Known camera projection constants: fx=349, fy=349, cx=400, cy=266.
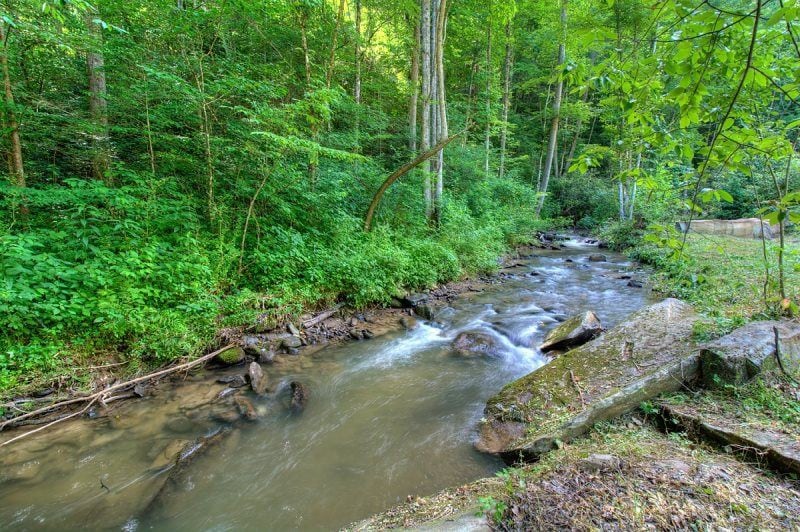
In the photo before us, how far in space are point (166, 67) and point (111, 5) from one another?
3.36 ft

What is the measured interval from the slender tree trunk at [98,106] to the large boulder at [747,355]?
869 cm

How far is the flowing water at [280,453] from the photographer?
126 inches

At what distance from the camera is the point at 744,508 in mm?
1990

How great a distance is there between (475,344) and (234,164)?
596 centimetres

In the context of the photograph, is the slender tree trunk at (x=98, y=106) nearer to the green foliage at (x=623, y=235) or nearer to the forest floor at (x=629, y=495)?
the forest floor at (x=629, y=495)

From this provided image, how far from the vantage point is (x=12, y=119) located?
16.2ft

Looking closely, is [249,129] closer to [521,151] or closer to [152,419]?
[152,419]

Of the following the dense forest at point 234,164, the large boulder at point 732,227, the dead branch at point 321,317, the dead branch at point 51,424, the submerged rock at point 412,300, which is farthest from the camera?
the large boulder at point 732,227

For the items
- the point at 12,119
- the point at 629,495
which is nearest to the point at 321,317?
the point at 12,119

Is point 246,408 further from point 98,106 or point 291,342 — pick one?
point 98,106

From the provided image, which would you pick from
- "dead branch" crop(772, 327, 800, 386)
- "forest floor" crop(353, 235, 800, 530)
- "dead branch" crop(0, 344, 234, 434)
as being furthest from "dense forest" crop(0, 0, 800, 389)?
"forest floor" crop(353, 235, 800, 530)

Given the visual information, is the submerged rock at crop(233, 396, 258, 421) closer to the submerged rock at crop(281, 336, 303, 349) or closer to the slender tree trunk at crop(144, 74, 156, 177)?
the submerged rock at crop(281, 336, 303, 349)

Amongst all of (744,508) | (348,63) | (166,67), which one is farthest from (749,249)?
(166,67)

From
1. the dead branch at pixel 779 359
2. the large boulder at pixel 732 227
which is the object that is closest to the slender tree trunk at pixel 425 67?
the dead branch at pixel 779 359
